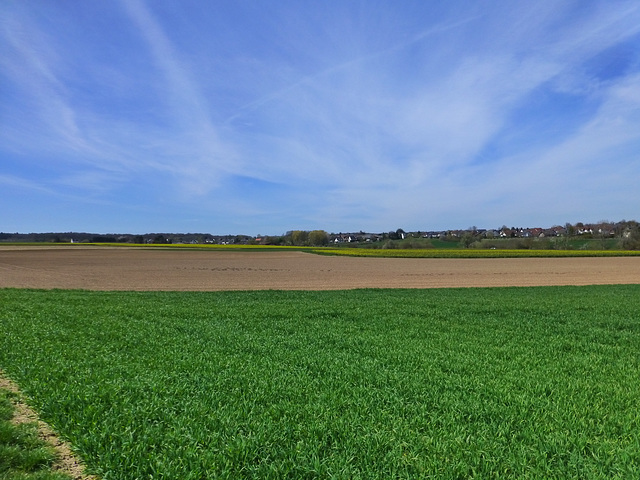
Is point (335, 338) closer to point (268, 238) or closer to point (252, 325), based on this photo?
→ point (252, 325)

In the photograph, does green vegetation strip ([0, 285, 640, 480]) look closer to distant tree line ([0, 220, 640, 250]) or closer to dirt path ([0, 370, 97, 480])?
dirt path ([0, 370, 97, 480])

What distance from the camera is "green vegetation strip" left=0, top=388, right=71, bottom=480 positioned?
11.1ft

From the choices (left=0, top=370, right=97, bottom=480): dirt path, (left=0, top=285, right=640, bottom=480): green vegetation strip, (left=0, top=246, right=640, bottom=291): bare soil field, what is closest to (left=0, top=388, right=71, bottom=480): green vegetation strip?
(left=0, top=370, right=97, bottom=480): dirt path

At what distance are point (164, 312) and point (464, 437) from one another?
10.5 m

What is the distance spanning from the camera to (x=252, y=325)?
33.9 ft

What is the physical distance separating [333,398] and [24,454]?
3158mm

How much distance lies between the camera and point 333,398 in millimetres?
4953

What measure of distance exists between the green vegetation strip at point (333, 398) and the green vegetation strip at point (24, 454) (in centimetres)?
23

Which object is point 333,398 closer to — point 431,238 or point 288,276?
point 288,276

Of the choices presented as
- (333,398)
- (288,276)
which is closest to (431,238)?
(288,276)

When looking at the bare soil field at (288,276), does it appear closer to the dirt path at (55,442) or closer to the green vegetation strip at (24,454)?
the dirt path at (55,442)

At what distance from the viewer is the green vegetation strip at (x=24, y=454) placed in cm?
338

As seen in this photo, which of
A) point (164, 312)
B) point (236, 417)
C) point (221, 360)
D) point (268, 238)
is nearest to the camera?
point (236, 417)

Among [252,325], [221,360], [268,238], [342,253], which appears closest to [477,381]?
[221,360]
